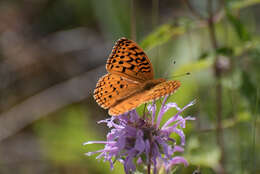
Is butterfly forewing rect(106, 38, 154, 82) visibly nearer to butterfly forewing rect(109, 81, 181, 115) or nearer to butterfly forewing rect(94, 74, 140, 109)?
butterfly forewing rect(94, 74, 140, 109)

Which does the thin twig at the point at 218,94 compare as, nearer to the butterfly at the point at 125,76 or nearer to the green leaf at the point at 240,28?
the green leaf at the point at 240,28

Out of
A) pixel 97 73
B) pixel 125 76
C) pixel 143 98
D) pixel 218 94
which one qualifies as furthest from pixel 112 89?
pixel 97 73

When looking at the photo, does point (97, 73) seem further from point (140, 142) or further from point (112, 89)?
point (140, 142)

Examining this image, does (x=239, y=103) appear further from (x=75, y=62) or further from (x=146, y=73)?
(x=75, y=62)

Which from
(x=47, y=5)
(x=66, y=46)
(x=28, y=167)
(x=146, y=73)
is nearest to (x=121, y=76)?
(x=146, y=73)

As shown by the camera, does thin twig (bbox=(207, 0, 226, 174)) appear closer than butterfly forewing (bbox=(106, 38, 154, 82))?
No

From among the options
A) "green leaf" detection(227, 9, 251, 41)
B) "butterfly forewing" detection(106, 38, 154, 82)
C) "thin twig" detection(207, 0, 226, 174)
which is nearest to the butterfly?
"butterfly forewing" detection(106, 38, 154, 82)
